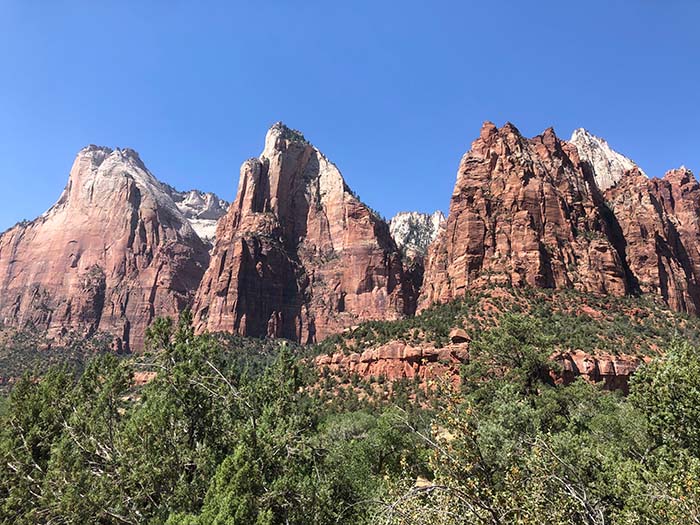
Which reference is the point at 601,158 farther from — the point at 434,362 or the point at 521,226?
the point at 434,362

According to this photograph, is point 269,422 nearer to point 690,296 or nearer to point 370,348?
point 370,348

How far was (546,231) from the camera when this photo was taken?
79.8 meters

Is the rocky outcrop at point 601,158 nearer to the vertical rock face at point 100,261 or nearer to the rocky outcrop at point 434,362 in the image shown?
the rocky outcrop at point 434,362

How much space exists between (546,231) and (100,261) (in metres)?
132

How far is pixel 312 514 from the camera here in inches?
518

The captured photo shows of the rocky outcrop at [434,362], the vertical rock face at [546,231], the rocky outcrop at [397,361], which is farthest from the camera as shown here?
the vertical rock face at [546,231]

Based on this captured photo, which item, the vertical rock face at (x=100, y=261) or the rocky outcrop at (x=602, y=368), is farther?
the vertical rock face at (x=100, y=261)

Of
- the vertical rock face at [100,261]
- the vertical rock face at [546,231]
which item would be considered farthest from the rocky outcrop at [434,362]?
the vertical rock face at [100,261]

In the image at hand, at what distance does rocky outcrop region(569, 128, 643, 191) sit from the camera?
147000 millimetres

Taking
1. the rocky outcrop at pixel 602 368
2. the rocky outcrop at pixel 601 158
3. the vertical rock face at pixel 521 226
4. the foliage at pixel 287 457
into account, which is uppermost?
the rocky outcrop at pixel 601 158

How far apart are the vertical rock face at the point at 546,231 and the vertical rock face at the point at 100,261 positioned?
92.7 meters

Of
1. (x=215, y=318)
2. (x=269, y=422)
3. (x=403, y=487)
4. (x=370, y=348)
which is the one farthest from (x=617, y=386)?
(x=215, y=318)

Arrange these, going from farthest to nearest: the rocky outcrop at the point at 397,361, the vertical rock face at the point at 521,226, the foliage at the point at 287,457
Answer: the vertical rock face at the point at 521,226 → the rocky outcrop at the point at 397,361 → the foliage at the point at 287,457

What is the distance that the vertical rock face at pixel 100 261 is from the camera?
136 meters
